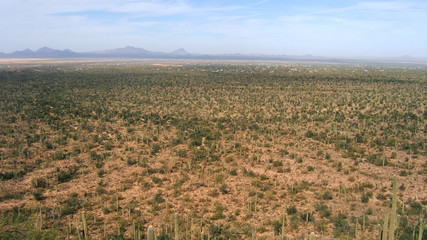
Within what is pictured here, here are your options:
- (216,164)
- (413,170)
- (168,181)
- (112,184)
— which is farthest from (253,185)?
(413,170)

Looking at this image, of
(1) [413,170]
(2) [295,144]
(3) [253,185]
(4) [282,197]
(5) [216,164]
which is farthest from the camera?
(2) [295,144]

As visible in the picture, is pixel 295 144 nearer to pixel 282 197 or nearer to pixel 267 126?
pixel 267 126

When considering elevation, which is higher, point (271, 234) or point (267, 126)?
point (267, 126)

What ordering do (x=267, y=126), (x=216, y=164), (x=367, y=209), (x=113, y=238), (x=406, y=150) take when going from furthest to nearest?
(x=267, y=126) < (x=406, y=150) < (x=216, y=164) < (x=367, y=209) < (x=113, y=238)

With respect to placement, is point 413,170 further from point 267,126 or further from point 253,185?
point 267,126

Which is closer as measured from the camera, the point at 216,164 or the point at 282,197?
the point at 282,197

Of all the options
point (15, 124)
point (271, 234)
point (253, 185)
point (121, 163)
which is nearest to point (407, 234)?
point (271, 234)
